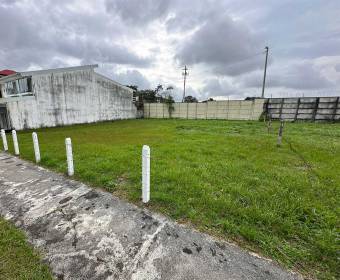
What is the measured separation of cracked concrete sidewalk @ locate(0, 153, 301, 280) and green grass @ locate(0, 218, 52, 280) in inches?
3.0

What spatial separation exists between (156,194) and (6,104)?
1290 centimetres

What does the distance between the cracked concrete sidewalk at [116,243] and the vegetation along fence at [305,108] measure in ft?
58.4

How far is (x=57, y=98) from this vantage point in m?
14.1

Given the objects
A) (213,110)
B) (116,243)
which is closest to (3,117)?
(116,243)

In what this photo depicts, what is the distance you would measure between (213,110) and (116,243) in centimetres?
1969

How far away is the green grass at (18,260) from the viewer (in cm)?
164

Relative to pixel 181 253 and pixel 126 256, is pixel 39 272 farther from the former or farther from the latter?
pixel 181 253

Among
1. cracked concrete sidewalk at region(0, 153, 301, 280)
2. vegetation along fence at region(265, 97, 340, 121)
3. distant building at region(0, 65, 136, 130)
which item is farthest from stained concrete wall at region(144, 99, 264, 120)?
Answer: cracked concrete sidewalk at region(0, 153, 301, 280)

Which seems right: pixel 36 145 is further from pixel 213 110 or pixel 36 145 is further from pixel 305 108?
pixel 305 108

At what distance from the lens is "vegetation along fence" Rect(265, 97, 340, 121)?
14641 mm

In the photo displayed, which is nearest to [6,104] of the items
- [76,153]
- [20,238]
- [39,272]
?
[76,153]

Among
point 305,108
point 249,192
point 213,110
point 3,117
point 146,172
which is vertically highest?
point 305,108

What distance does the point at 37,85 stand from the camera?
12.7 metres

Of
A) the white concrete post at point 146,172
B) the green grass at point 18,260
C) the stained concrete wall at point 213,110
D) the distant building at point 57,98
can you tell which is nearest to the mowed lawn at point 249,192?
the white concrete post at point 146,172
